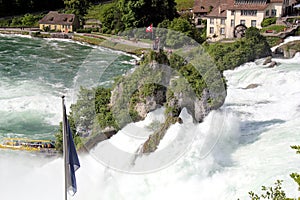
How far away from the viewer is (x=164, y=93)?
19250 millimetres

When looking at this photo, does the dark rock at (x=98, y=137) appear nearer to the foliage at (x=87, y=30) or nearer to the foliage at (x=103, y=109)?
the foliage at (x=103, y=109)

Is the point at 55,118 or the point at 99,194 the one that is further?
the point at 55,118

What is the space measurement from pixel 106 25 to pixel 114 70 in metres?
16.7

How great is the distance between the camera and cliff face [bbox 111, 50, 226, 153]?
18.6 meters

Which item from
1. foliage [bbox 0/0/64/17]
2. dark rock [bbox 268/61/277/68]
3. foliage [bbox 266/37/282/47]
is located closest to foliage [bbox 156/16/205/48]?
foliage [bbox 266/37/282/47]

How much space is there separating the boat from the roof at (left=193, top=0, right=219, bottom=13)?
3089 cm

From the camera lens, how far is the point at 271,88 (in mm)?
25594

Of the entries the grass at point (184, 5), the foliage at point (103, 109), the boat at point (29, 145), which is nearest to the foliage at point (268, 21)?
the grass at point (184, 5)

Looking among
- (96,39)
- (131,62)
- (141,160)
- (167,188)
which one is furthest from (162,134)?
(96,39)

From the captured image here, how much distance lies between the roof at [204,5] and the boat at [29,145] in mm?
30892

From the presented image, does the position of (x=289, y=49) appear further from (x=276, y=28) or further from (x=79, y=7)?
(x=79, y=7)

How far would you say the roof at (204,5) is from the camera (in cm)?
4816

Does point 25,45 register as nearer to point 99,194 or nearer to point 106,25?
point 106,25

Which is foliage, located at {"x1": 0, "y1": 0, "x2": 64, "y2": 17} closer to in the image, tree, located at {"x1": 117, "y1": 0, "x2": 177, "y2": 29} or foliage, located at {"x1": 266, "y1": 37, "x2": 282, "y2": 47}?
tree, located at {"x1": 117, "y1": 0, "x2": 177, "y2": 29}
